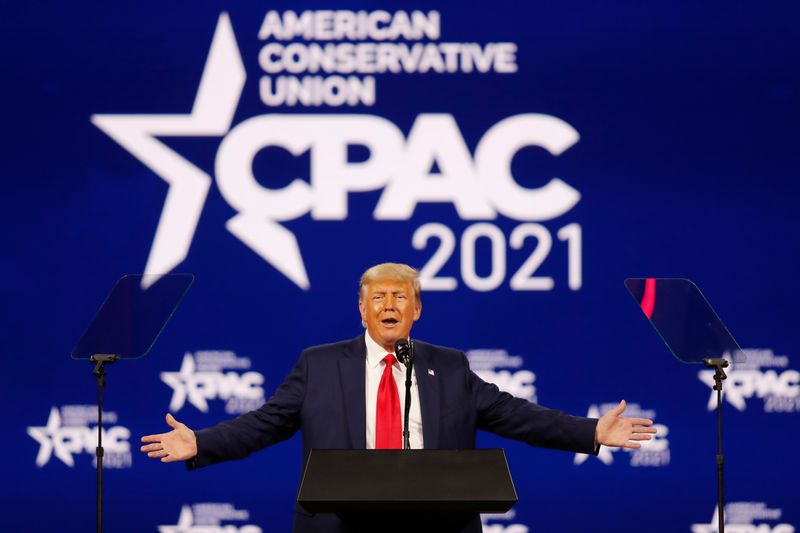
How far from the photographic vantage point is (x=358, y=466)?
3041 mm

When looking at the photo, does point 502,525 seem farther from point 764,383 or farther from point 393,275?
point 393,275

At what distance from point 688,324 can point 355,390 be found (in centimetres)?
146

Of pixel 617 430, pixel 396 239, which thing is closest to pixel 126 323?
Result: pixel 396 239

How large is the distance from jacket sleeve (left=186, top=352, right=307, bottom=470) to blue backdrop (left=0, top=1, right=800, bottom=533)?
1601 mm

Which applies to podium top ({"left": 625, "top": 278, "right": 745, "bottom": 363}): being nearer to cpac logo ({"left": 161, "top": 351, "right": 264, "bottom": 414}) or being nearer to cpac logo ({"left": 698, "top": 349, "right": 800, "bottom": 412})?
cpac logo ({"left": 698, "top": 349, "right": 800, "bottom": 412})

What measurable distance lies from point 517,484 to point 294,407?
78.6 inches

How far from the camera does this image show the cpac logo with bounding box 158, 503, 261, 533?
5598 millimetres

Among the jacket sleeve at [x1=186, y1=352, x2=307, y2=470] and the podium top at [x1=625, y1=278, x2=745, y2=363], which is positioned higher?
A: the podium top at [x1=625, y1=278, x2=745, y2=363]

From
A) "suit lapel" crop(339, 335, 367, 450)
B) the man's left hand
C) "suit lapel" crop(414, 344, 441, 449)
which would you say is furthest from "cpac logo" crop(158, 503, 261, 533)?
the man's left hand

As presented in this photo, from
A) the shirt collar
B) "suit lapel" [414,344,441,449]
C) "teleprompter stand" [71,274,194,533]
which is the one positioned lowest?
"suit lapel" [414,344,441,449]

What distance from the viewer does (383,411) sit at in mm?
3855

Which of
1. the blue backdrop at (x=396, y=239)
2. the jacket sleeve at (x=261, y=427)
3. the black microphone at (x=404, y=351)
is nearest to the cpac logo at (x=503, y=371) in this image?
the blue backdrop at (x=396, y=239)

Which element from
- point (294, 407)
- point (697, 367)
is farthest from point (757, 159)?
point (294, 407)

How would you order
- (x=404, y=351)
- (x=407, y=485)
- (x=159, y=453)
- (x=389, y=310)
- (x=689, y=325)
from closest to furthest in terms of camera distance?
(x=407, y=485)
(x=404, y=351)
(x=159, y=453)
(x=389, y=310)
(x=689, y=325)
